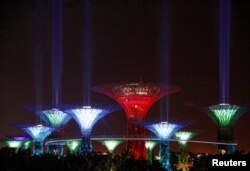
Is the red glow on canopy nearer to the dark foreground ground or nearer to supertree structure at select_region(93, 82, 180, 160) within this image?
supertree structure at select_region(93, 82, 180, 160)

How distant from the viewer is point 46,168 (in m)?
40.0

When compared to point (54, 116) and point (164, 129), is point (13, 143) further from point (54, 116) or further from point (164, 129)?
point (164, 129)

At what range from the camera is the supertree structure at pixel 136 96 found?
63.5 m

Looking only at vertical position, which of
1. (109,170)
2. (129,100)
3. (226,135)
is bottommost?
(109,170)

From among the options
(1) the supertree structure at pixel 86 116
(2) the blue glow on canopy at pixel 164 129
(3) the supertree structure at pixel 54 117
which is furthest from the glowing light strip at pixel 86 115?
(3) the supertree structure at pixel 54 117

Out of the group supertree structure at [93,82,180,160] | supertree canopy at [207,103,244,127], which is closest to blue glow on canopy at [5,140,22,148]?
supertree structure at [93,82,180,160]

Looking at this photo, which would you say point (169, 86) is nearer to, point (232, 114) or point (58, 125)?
point (232, 114)

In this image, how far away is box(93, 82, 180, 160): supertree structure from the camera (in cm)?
6347

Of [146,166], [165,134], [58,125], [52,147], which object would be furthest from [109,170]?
[52,147]

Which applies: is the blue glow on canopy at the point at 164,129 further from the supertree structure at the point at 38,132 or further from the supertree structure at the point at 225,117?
the supertree structure at the point at 38,132

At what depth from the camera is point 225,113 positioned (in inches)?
2285

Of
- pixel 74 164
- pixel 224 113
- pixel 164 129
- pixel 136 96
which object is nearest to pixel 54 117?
pixel 136 96

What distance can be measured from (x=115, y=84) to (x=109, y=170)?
70.4ft

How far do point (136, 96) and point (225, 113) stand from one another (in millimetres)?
11447
